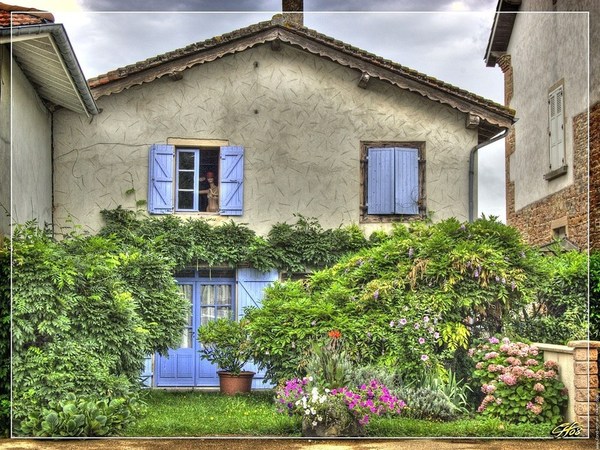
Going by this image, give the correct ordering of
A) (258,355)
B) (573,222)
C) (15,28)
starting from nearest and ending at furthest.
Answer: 1. (15,28)
2. (258,355)
3. (573,222)

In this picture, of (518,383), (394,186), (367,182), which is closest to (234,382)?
(367,182)

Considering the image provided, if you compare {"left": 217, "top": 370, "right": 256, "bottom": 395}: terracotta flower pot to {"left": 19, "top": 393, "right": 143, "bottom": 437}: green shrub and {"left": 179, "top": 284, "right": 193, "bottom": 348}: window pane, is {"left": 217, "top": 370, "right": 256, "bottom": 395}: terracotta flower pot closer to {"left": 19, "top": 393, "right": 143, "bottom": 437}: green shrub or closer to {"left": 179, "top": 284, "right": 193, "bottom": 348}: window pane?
{"left": 179, "top": 284, "right": 193, "bottom": 348}: window pane

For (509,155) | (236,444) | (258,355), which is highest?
(509,155)

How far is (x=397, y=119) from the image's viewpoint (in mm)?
10953

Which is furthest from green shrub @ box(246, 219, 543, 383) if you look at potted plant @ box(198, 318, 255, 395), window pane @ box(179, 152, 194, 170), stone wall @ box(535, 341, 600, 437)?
window pane @ box(179, 152, 194, 170)

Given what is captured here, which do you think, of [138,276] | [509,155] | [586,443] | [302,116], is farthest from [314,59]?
[586,443]

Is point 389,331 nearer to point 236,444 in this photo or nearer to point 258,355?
point 258,355

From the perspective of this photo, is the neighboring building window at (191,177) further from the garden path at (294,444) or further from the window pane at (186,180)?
the garden path at (294,444)

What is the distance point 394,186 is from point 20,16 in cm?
452

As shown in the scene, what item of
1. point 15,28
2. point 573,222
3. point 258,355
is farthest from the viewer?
point 573,222

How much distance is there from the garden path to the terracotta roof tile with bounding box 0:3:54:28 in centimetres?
441

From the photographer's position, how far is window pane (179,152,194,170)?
34.9 feet

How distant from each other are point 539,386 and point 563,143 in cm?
300

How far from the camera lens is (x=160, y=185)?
415 inches
